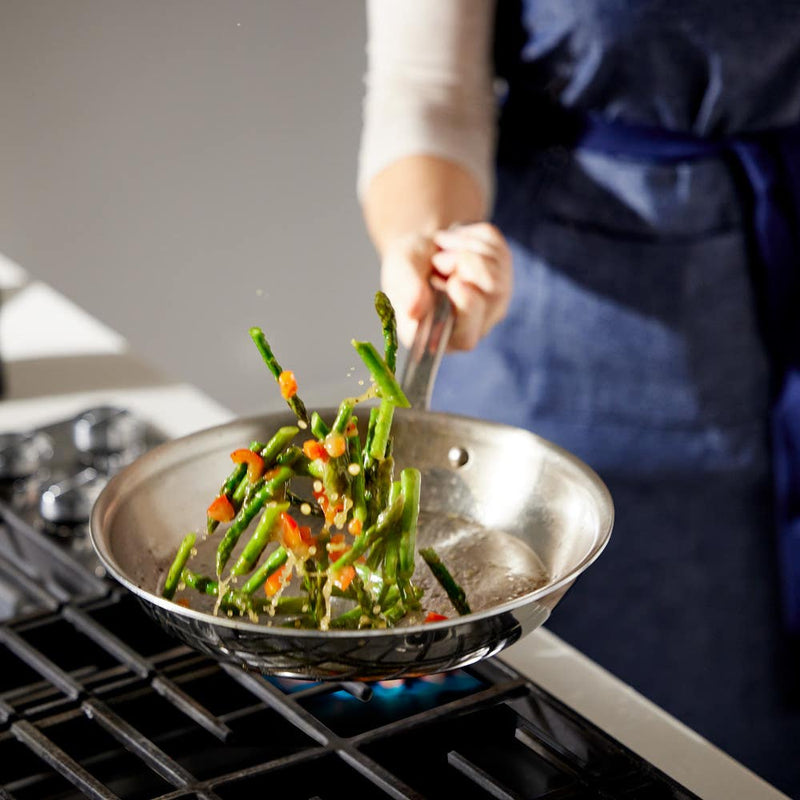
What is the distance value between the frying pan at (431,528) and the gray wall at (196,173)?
200 centimetres

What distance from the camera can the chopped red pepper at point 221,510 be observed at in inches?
24.2

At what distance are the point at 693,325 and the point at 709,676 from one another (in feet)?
1.31

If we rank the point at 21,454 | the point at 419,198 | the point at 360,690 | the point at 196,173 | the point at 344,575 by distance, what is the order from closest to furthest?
the point at 344,575 < the point at 360,690 < the point at 21,454 < the point at 419,198 < the point at 196,173

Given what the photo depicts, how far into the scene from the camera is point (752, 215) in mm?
1236

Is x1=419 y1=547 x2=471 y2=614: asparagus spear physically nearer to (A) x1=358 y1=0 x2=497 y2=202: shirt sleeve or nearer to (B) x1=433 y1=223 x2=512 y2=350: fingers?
(B) x1=433 y1=223 x2=512 y2=350: fingers

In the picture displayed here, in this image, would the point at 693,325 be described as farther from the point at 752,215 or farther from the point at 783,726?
the point at 783,726

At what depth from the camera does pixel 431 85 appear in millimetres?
1216

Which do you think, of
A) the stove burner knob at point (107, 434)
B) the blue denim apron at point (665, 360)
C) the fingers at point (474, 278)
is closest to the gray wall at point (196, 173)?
the blue denim apron at point (665, 360)

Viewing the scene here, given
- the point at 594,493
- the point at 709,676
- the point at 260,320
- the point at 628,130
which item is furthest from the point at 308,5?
the point at 594,493

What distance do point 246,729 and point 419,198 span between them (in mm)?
602

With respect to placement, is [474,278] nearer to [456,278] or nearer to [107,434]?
[456,278]

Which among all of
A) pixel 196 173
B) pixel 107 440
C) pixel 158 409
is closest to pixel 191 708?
pixel 107 440

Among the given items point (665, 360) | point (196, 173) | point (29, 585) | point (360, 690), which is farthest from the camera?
point (196, 173)

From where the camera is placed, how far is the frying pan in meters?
0.54
